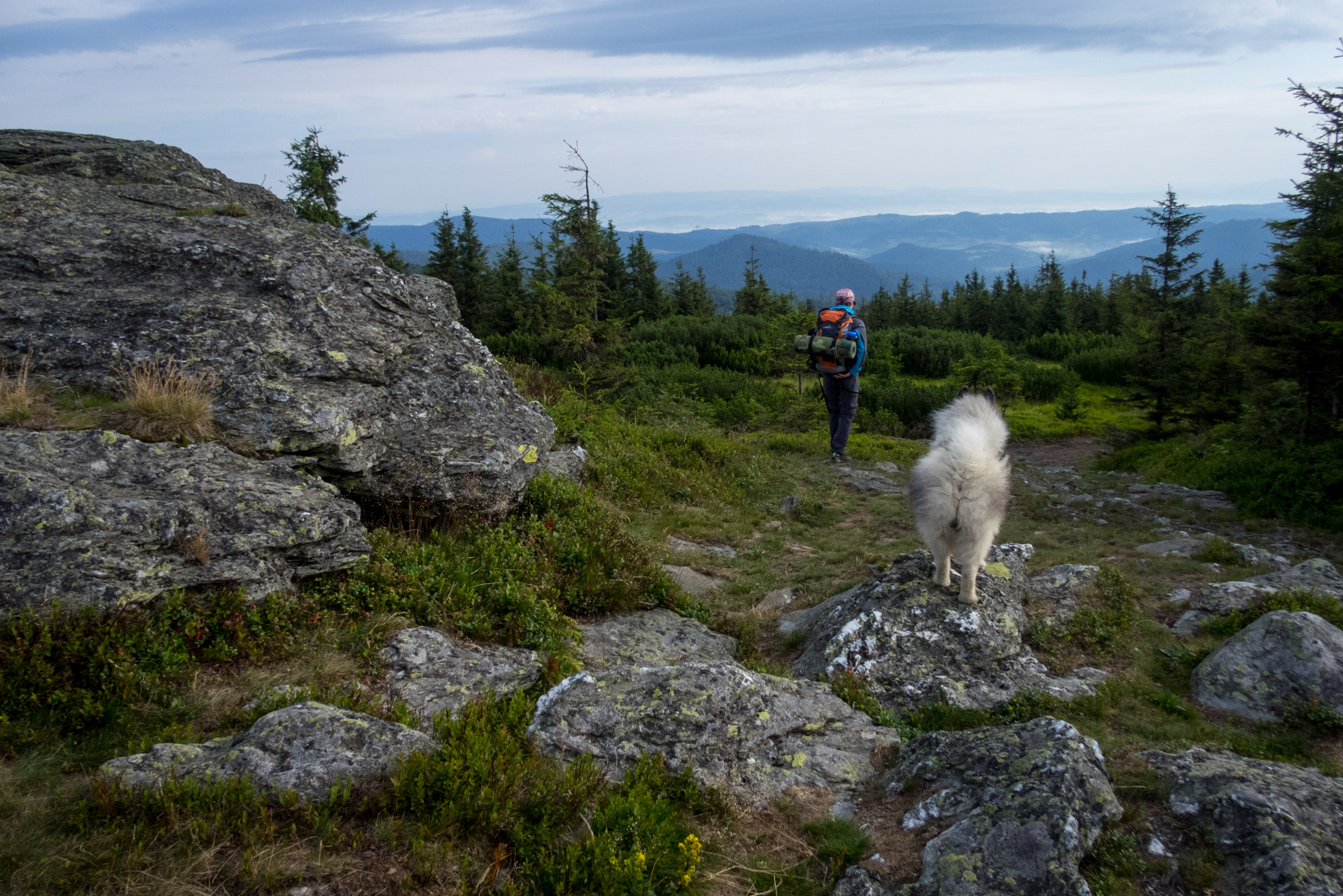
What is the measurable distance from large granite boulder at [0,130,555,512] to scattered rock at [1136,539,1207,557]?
8042 mm

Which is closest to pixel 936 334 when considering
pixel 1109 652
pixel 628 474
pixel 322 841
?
pixel 628 474

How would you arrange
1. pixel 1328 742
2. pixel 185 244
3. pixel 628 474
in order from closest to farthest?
pixel 1328 742
pixel 185 244
pixel 628 474

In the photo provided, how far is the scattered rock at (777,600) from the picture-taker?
7.96 metres

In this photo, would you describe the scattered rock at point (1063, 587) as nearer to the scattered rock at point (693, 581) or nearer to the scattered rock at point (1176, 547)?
the scattered rock at point (1176, 547)

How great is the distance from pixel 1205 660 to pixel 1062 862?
12.1 feet

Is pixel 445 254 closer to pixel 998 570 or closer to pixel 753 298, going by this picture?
pixel 753 298

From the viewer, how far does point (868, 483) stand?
13391 millimetres

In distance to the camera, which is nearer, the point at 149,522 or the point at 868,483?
the point at 149,522

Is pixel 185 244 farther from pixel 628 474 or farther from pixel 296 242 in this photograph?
pixel 628 474

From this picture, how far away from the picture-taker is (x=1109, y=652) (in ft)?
20.2

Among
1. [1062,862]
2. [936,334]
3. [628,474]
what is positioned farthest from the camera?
[936,334]

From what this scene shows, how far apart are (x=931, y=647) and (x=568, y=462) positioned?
239 inches

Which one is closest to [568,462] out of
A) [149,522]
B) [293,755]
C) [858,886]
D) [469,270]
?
[149,522]

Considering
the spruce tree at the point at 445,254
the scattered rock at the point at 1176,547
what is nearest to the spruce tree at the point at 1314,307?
the scattered rock at the point at 1176,547
